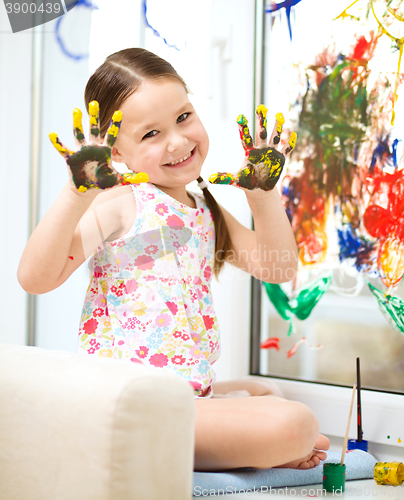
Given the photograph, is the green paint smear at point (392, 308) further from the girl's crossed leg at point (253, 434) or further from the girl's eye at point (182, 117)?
the girl's eye at point (182, 117)

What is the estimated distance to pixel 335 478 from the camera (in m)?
0.84

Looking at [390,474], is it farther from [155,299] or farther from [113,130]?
[113,130]

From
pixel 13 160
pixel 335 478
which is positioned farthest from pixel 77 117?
pixel 13 160

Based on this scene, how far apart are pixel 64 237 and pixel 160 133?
271 millimetres

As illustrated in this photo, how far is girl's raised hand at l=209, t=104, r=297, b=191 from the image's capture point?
0.87 meters

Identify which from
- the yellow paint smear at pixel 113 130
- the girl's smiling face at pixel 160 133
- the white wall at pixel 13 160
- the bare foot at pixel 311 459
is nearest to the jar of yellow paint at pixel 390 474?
the bare foot at pixel 311 459

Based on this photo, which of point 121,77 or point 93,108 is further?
point 121,77

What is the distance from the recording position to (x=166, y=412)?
0.55 m

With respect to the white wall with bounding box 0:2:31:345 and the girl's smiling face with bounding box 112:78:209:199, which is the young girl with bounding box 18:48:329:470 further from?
the white wall with bounding box 0:2:31:345

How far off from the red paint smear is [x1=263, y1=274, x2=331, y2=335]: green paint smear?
5cm

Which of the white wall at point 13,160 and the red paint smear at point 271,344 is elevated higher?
the white wall at point 13,160

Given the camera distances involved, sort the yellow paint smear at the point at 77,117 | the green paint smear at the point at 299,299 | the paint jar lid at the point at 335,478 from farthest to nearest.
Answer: the green paint smear at the point at 299,299
the paint jar lid at the point at 335,478
the yellow paint smear at the point at 77,117

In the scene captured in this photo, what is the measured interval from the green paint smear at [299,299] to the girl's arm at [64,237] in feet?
1.83

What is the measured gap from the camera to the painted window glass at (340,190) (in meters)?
1.15
